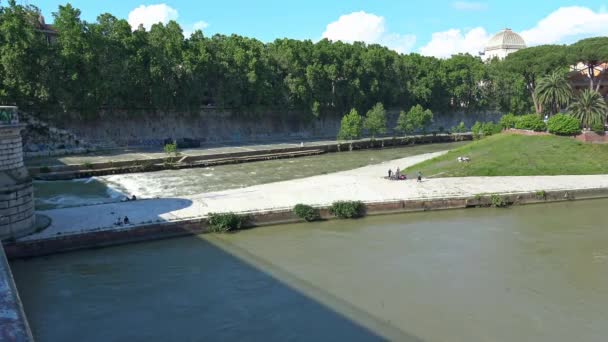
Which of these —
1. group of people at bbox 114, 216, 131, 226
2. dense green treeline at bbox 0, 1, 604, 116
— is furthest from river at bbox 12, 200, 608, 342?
dense green treeline at bbox 0, 1, 604, 116

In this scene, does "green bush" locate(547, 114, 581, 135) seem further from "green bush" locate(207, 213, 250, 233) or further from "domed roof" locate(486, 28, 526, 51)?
"domed roof" locate(486, 28, 526, 51)

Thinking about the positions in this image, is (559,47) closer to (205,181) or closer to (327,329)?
(205,181)

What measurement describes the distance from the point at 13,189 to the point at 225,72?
42602 millimetres

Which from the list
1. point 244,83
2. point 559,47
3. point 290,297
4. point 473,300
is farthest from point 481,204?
point 559,47

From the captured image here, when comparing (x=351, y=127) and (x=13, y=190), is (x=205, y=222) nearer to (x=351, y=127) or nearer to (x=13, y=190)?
(x=13, y=190)

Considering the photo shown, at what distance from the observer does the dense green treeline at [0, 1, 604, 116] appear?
48156 millimetres

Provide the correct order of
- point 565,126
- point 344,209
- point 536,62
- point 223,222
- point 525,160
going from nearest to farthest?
point 223,222, point 344,209, point 525,160, point 565,126, point 536,62

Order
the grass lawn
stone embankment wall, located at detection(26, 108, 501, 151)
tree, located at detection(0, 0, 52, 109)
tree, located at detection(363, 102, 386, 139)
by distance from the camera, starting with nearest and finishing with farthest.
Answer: the grass lawn
tree, located at detection(0, 0, 52, 109)
stone embankment wall, located at detection(26, 108, 501, 151)
tree, located at detection(363, 102, 386, 139)

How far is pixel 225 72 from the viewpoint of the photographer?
61.2 meters

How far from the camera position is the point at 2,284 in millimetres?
10250

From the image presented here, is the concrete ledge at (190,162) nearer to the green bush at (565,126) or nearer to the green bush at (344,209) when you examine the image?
the green bush at (344,209)

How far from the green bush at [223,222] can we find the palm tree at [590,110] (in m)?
34.4

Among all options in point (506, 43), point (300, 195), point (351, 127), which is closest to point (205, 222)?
point (300, 195)

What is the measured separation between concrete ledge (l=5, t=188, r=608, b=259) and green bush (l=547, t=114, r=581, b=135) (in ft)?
40.7
